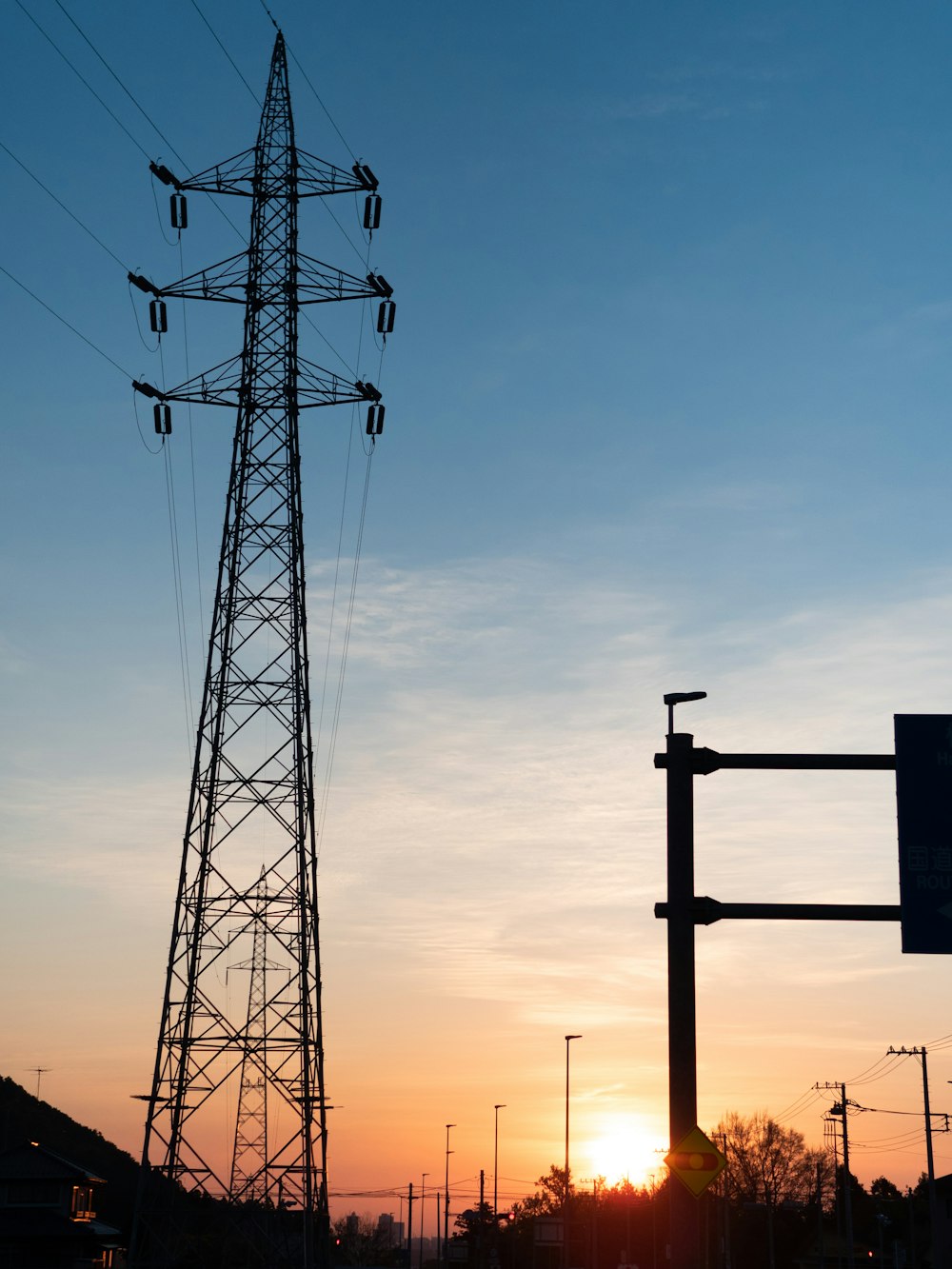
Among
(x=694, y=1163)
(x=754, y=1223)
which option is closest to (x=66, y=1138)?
(x=754, y=1223)

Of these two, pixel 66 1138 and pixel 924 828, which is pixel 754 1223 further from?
pixel 924 828

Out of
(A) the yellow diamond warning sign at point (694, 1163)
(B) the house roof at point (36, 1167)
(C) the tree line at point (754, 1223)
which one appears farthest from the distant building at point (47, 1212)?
(A) the yellow diamond warning sign at point (694, 1163)

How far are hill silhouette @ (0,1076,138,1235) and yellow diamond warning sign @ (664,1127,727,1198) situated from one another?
348 feet

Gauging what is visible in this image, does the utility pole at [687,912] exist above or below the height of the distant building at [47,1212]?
above

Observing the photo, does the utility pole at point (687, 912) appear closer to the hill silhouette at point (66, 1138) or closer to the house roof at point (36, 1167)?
the house roof at point (36, 1167)

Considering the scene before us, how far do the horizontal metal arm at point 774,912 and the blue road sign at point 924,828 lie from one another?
23.7 inches

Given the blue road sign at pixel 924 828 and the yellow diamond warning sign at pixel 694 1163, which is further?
the blue road sign at pixel 924 828

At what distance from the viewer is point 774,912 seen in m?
18.1

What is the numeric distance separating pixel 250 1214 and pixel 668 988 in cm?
2305

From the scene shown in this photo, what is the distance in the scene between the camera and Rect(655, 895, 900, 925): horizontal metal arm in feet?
58.3

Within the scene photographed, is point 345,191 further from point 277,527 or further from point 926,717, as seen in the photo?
point 926,717

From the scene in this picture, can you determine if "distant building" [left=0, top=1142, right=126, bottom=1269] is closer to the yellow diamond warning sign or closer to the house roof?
the house roof

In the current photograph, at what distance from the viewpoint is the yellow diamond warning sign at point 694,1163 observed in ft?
55.5

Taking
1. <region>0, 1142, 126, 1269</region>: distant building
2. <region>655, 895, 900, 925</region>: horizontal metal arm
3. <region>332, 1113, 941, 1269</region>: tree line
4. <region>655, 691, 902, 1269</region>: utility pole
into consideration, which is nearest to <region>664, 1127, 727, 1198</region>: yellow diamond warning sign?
<region>655, 691, 902, 1269</region>: utility pole
